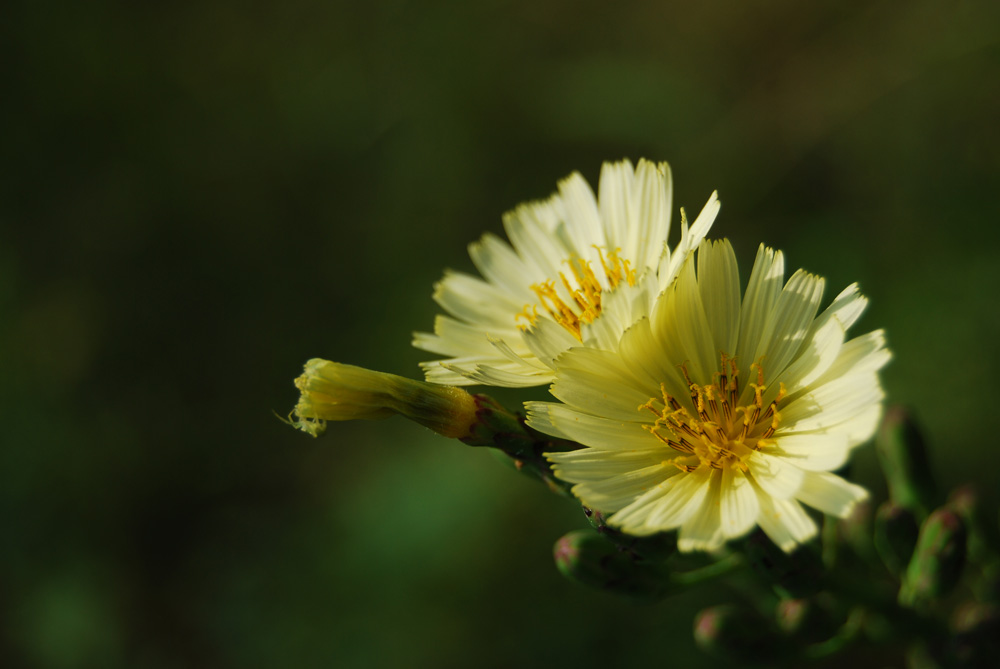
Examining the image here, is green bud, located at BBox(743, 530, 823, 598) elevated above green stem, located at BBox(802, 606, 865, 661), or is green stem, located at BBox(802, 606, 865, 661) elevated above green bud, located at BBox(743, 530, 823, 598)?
green bud, located at BBox(743, 530, 823, 598)

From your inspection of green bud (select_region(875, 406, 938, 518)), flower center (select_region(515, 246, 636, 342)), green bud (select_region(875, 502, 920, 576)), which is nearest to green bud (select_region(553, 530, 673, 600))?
flower center (select_region(515, 246, 636, 342))

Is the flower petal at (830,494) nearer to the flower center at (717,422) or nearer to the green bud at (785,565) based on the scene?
the flower center at (717,422)

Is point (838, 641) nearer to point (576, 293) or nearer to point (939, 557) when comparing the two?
point (939, 557)

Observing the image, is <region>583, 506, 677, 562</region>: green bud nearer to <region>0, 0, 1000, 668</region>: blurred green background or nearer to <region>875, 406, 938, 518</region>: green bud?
<region>875, 406, 938, 518</region>: green bud

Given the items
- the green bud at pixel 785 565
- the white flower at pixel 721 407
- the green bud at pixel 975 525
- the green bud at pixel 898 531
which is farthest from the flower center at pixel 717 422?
the green bud at pixel 975 525

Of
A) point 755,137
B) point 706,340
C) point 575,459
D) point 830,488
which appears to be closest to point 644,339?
point 706,340

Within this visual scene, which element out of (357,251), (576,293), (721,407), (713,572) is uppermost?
(357,251)

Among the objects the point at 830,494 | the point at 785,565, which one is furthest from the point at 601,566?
the point at 830,494

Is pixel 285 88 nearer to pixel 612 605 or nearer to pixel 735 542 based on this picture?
pixel 612 605
